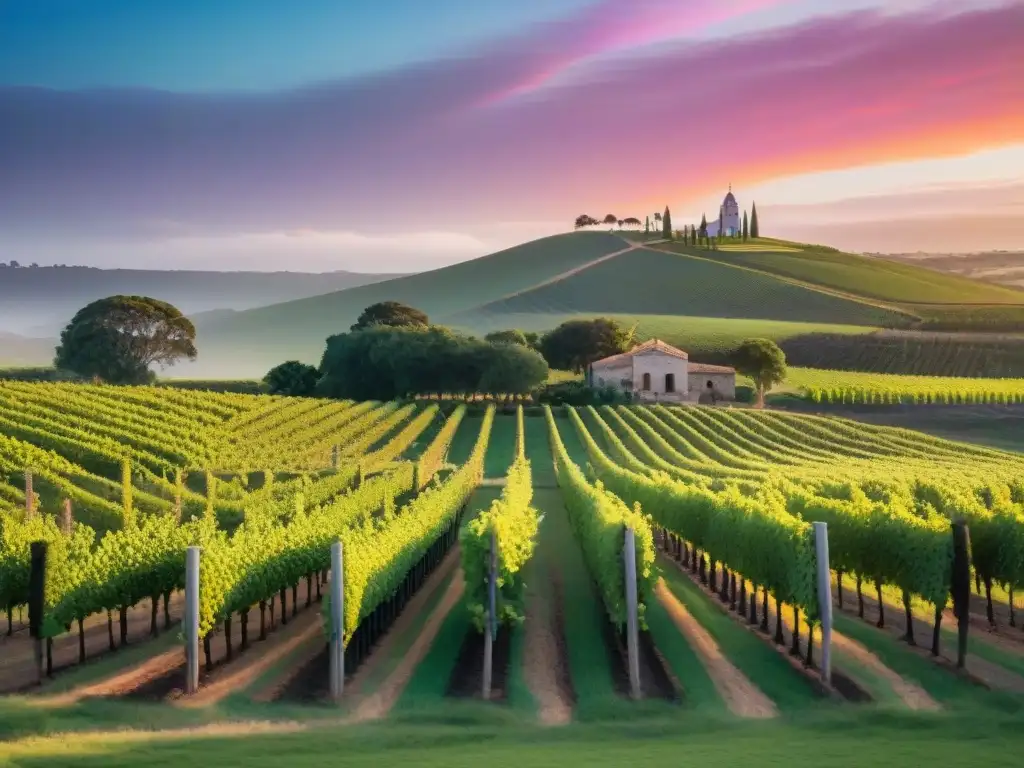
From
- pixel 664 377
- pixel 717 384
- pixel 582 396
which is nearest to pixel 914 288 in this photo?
pixel 717 384

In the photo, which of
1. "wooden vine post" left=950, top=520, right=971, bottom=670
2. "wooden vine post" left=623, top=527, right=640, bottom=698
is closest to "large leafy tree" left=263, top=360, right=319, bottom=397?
"wooden vine post" left=623, top=527, right=640, bottom=698

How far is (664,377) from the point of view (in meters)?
94.7

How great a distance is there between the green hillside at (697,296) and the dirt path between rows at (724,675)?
147 m

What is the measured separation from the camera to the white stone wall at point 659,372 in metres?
94.4

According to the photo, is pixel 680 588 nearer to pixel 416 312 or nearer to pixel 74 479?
pixel 74 479

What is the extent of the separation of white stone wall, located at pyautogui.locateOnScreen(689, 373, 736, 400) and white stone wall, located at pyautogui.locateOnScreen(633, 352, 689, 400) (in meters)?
2.04

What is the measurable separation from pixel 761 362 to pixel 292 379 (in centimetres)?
4453

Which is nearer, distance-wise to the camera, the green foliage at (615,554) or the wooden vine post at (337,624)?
the wooden vine post at (337,624)

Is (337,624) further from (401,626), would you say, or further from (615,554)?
(401,626)

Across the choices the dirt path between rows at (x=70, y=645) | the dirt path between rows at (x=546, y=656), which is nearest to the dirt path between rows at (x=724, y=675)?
the dirt path between rows at (x=546, y=656)

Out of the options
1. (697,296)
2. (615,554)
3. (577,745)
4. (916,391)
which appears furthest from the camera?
(697,296)

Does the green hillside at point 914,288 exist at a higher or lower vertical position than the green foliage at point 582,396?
higher

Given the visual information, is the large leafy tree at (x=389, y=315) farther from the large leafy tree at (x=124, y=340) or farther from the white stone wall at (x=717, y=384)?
the white stone wall at (x=717, y=384)

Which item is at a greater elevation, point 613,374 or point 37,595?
point 613,374
